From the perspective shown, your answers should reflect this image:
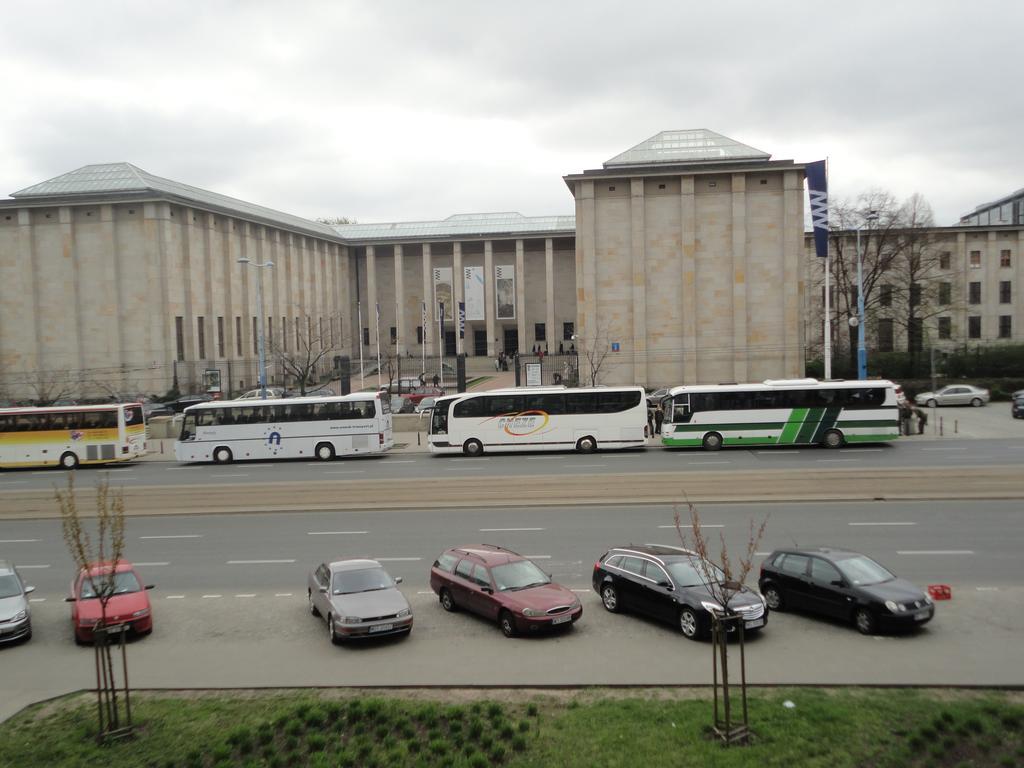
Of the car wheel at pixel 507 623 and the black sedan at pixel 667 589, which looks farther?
the car wheel at pixel 507 623

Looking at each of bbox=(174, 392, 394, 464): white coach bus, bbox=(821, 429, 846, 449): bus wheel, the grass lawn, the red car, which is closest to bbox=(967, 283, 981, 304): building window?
bbox=(821, 429, 846, 449): bus wheel

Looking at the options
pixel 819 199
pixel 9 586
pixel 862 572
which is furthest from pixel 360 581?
pixel 819 199

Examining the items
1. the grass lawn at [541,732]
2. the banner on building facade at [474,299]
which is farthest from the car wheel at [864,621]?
the banner on building facade at [474,299]

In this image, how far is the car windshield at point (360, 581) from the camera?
1344cm

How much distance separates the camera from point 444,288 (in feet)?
279

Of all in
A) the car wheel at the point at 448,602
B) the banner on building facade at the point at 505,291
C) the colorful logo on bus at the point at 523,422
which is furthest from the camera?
the banner on building facade at the point at 505,291

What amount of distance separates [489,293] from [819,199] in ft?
169

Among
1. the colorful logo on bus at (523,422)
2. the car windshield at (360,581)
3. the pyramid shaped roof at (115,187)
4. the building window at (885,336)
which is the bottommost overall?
the car windshield at (360,581)

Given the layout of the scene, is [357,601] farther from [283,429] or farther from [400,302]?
[400,302]

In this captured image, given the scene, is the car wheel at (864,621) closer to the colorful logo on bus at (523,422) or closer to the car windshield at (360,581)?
the car windshield at (360,581)

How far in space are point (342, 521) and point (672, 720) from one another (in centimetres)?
1428

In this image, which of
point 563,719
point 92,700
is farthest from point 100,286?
point 563,719

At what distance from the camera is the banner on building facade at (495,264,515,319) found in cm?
8112

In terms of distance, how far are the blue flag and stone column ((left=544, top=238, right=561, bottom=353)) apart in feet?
153
